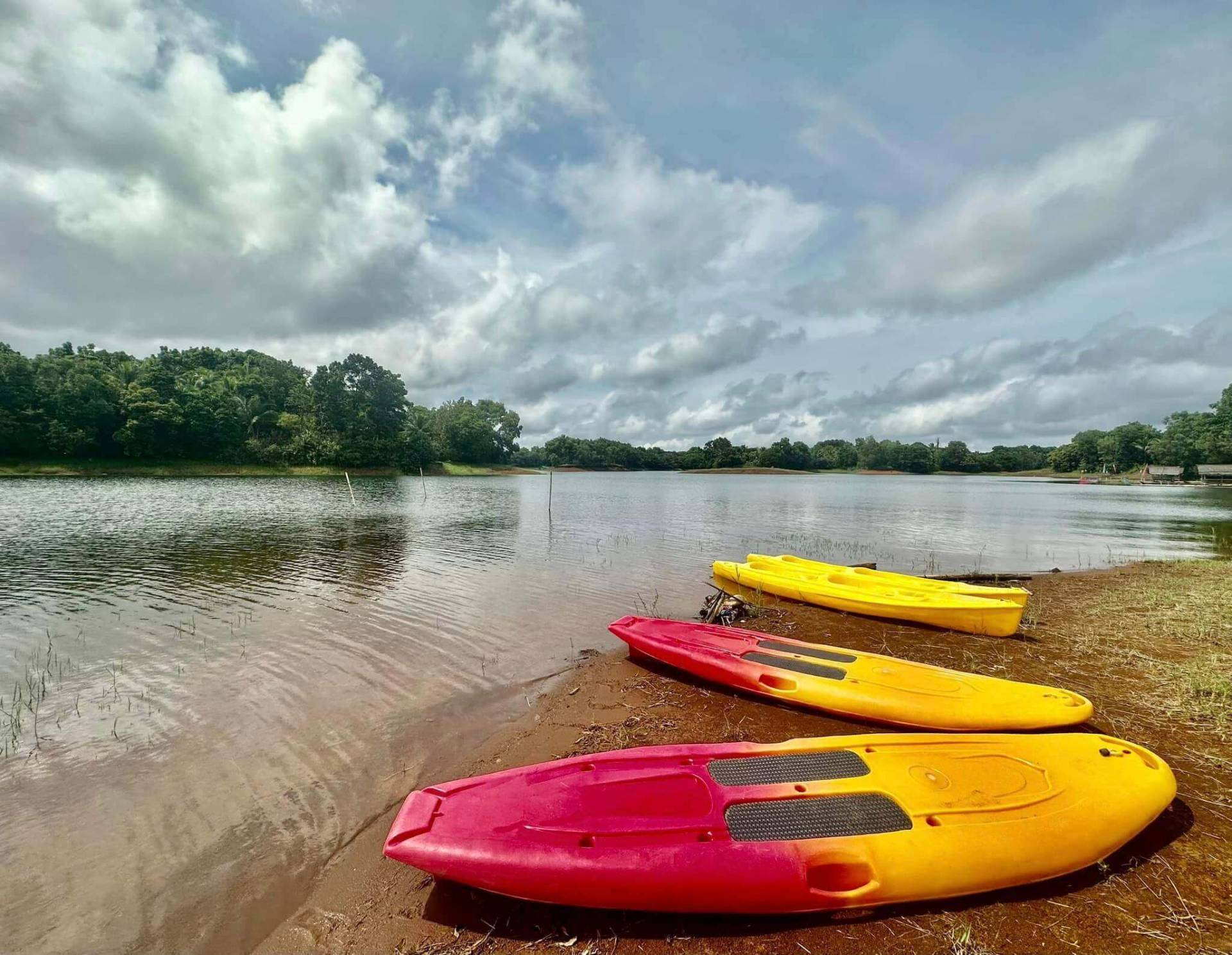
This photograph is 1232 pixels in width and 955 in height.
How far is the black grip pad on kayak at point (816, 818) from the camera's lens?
3.15 metres

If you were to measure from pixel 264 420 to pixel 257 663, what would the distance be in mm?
75552

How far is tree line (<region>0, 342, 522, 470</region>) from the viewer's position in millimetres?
53031

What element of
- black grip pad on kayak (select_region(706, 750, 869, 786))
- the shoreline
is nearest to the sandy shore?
black grip pad on kayak (select_region(706, 750, 869, 786))

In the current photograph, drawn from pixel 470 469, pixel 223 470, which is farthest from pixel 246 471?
pixel 470 469

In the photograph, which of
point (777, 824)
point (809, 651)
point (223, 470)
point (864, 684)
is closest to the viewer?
point (777, 824)

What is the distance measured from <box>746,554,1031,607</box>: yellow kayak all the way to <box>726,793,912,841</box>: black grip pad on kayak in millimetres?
6906

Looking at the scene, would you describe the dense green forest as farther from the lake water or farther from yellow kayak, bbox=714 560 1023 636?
yellow kayak, bbox=714 560 1023 636

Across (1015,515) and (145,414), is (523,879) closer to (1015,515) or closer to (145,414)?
(1015,515)

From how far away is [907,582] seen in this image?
10.2 meters

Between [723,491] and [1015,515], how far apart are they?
83.1 feet

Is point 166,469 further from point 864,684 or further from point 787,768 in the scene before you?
point 787,768

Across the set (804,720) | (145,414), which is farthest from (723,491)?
(145,414)

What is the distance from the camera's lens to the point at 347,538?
19016 millimetres

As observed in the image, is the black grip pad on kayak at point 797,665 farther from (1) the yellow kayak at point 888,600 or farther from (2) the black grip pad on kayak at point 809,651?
(1) the yellow kayak at point 888,600
